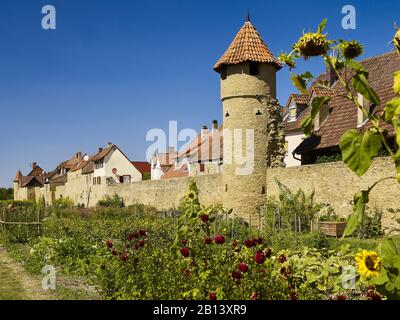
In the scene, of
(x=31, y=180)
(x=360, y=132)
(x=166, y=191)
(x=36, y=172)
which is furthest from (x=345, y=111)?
(x=36, y=172)

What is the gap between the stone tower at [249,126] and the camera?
69.6 ft

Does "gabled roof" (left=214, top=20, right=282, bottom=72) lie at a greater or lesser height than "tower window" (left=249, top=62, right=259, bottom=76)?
greater

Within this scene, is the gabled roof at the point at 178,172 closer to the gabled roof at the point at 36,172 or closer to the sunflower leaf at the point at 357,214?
the sunflower leaf at the point at 357,214

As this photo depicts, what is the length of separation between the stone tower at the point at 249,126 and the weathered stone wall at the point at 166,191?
8.60 feet

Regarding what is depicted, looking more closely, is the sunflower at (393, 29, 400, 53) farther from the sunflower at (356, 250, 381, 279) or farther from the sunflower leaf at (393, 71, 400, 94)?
the sunflower at (356, 250, 381, 279)

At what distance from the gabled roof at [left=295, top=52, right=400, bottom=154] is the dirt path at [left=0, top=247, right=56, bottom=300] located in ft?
42.7

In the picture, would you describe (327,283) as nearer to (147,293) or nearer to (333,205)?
(147,293)

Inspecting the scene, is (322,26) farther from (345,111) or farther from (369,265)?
(345,111)

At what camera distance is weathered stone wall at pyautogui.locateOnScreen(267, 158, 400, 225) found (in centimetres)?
1546

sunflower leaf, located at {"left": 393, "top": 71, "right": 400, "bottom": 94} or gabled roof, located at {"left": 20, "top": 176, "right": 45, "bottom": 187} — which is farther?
gabled roof, located at {"left": 20, "top": 176, "right": 45, "bottom": 187}

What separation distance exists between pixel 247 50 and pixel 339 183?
758cm

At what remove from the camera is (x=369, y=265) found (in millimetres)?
1928

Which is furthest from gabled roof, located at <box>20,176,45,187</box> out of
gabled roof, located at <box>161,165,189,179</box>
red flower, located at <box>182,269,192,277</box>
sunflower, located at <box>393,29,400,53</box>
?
sunflower, located at <box>393,29,400,53</box>
